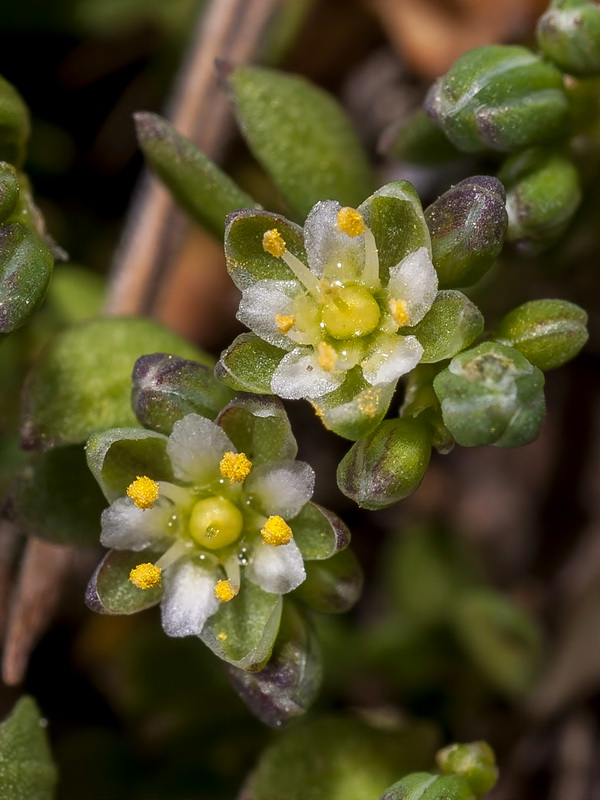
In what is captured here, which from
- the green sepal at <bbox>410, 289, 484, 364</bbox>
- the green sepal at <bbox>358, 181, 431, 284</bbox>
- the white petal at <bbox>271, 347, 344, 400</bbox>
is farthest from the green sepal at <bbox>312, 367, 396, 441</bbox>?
the green sepal at <bbox>358, 181, 431, 284</bbox>

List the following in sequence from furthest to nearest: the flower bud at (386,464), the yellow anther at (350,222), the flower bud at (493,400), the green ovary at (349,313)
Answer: the green ovary at (349,313), the yellow anther at (350,222), the flower bud at (386,464), the flower bud at (493,400)

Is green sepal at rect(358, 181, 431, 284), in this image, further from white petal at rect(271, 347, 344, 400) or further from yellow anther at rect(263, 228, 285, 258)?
white petal at rect(271, 347, 344, 400)

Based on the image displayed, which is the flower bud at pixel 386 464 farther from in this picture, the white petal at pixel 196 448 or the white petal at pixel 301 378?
the white petal at pixel 196 448

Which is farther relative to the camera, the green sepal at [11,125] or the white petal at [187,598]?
the green sepal at [11,125]

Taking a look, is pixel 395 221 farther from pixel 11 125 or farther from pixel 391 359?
pixel 11 125

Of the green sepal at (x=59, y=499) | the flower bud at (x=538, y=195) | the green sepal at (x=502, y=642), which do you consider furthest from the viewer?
the green sepal at (x=502, y=642)

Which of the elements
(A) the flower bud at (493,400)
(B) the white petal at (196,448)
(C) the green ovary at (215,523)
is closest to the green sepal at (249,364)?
(B) the white petal at (196,448)
